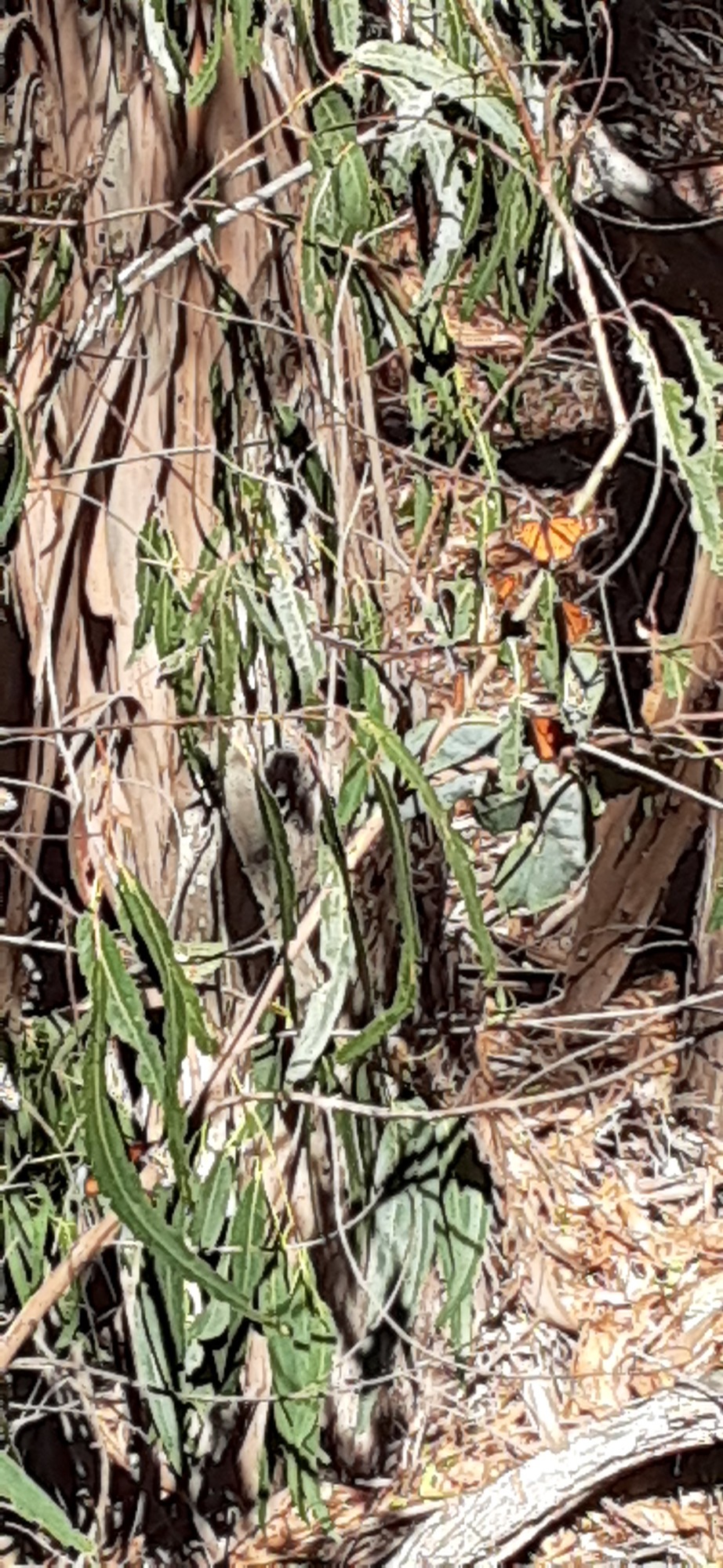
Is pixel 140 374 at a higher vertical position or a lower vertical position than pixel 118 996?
higher

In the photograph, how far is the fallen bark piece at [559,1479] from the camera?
5.28 feet

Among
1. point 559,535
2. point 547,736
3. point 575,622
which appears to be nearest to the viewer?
point 547,736

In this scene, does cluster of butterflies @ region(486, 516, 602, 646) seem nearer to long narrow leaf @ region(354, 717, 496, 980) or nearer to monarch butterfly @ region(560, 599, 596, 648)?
monarch butterfly @ region(560, 599, 596, 648)

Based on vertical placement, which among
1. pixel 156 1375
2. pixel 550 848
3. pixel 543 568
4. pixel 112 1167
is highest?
pixel 543 568

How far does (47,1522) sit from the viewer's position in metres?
1.03

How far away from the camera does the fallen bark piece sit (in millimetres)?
1609

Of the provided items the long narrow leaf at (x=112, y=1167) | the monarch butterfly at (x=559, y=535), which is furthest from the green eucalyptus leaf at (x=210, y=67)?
the monarch butterfly at (x=559, y=535)

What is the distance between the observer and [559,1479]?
167cm

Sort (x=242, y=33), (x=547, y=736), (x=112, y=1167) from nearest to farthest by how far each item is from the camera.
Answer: (x=112, y=1167) → (x=242, y=33) → (x=547, y=736)

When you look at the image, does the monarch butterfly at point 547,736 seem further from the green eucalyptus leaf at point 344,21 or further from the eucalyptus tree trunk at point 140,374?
the green eucalyptus leaf at point 344,21

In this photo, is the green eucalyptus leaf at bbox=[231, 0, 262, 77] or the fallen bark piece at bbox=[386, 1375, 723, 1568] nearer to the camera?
the green eucalyptus leaf at bbox=[231, 0, 262, 77]

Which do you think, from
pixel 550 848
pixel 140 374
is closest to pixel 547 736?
pixel 550 848

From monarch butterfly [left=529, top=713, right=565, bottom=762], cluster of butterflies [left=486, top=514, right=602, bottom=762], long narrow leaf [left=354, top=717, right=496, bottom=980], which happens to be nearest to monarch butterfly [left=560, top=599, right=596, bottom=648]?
cluster of butterflies [left=486, top=514, right=602, bottom=762]

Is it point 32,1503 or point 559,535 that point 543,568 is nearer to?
point 32,1503
